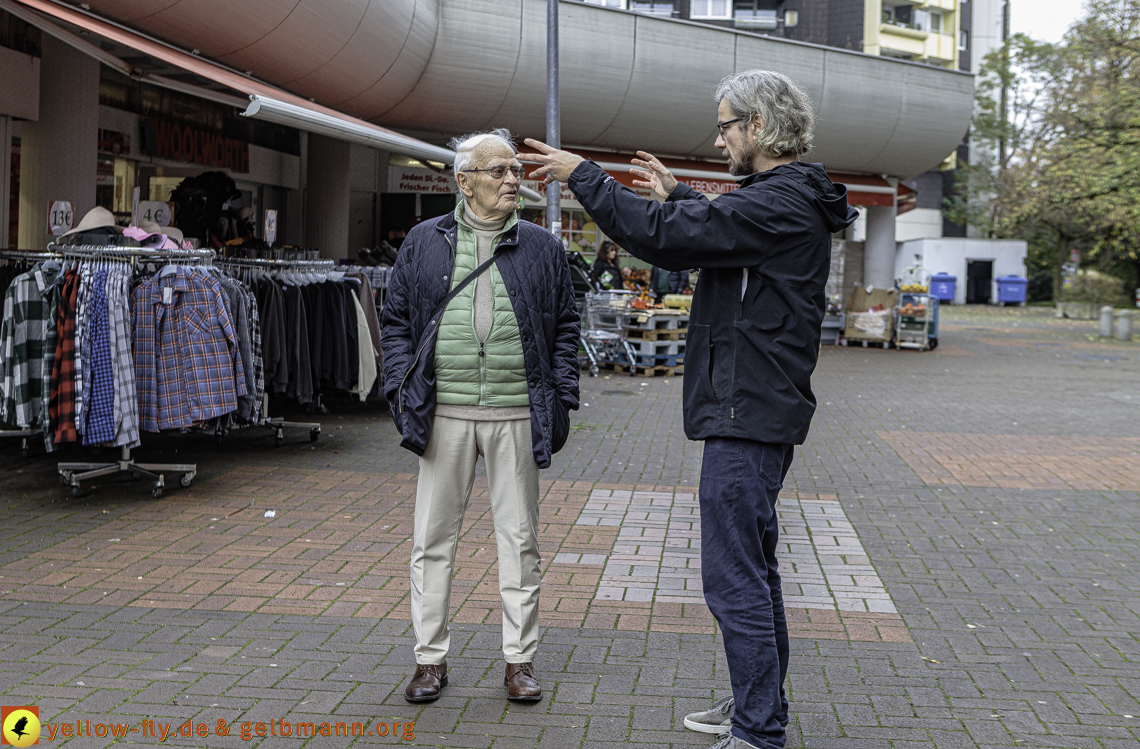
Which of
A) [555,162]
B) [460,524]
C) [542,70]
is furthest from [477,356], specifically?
[542,70]

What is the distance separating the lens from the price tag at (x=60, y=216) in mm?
9031

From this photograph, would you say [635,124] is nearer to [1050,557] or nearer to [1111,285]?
[1050,557]

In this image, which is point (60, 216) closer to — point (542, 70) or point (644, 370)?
point (644, 370)

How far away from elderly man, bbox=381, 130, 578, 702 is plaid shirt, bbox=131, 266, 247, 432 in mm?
3304

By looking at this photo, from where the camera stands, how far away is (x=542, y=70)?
58.4 feet

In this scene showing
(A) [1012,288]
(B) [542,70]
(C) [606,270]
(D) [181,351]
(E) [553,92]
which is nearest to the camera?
(D) [181,351]

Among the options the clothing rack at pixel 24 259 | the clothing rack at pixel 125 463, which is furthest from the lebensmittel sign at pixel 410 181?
the clothing rack at pixel 125 463

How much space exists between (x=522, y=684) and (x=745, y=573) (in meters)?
1.02

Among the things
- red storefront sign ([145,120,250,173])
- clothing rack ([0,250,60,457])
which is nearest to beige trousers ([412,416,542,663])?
clothing rack ([0,250,60,457])

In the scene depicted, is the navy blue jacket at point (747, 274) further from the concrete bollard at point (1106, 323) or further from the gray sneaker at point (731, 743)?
the concrete bollard at point (1106, 323)

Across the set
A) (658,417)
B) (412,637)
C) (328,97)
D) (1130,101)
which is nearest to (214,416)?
(412,637)

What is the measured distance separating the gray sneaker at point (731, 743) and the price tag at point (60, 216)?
7468 millimetres

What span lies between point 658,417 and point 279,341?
182 inches

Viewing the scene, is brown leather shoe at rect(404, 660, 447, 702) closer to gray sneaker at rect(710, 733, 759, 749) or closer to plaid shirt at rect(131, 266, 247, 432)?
gray sneaker at rect(710, 733, 759, 749)
